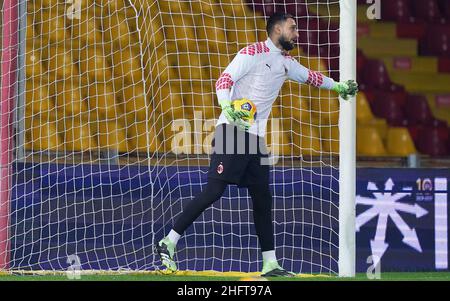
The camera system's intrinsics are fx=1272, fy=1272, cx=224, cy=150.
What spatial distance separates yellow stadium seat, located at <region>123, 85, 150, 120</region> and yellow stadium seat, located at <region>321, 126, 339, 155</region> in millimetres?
1443

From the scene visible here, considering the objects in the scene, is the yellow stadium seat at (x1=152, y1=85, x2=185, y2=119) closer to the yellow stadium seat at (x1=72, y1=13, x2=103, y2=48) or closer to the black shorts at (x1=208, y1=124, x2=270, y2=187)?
the yellow stadium seat at (x1=72, y1=13, x2=103, y2=48)

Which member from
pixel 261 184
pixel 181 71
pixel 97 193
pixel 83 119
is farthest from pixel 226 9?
pixel 261 184

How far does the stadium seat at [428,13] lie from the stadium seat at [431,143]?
1.47 m

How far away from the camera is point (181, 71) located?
10.3 meters

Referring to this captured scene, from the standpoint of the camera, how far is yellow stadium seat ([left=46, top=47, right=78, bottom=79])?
960 centimetres

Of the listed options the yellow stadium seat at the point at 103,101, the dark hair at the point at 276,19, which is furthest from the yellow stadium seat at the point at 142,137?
the dark hair at the point at 276,19

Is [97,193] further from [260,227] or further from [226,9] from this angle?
[226,9]

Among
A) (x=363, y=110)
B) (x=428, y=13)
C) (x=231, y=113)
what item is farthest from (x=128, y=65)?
(x=428, y=13)

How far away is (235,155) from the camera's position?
7527mm

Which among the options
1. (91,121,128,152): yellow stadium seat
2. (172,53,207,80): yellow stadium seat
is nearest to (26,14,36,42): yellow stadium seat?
(91,121,128,152): yellow stadium seat

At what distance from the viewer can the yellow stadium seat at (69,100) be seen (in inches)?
378

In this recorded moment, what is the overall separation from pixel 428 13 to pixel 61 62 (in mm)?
5049

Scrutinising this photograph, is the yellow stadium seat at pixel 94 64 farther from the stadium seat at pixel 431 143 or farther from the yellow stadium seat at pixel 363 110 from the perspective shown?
the stadium seat at pixel 431 143

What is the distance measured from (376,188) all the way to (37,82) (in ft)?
8.55
